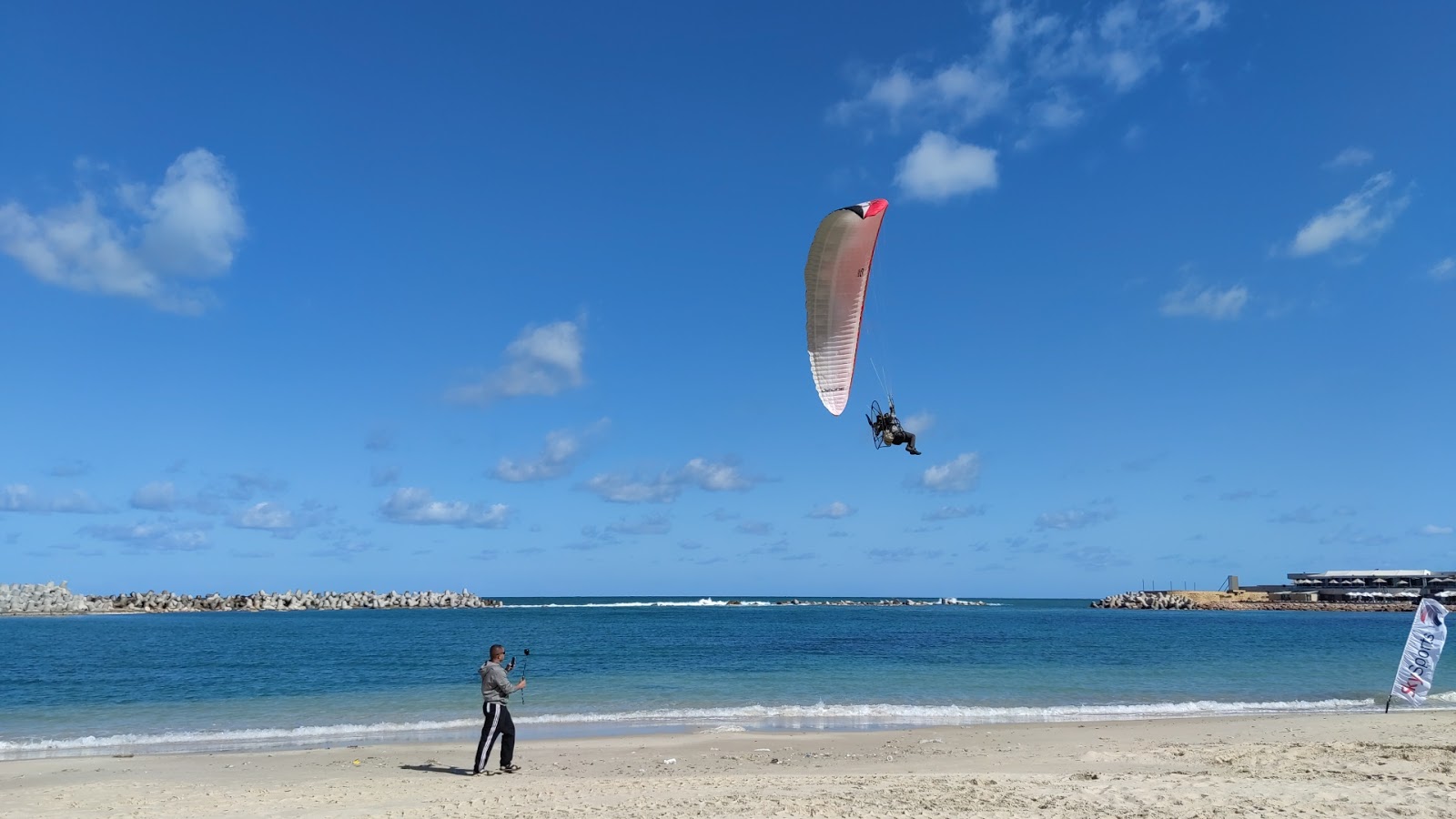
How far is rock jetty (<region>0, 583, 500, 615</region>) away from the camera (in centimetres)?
7762

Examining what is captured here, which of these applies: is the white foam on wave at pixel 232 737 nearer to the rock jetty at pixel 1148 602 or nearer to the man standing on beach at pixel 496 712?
the man standing on beach at pixel 496 712

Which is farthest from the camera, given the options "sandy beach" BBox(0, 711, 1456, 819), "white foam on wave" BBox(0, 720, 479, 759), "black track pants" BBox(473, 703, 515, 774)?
"white foam on wave" BBox(0, 720, 479, 759)

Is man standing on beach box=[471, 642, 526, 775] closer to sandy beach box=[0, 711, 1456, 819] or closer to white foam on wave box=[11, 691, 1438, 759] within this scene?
sandy beach box=[0, 711, 1456, 819]

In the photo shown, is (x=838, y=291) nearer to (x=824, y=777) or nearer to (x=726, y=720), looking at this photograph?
(x=824, y=777)

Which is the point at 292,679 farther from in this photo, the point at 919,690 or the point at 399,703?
the point at 919,690

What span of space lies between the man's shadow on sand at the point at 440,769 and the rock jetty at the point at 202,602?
278ft

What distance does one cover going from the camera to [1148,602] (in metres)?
109

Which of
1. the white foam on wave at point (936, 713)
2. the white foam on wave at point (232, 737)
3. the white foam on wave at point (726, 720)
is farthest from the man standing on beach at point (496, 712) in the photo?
the white foam on wave at point (936, 713)

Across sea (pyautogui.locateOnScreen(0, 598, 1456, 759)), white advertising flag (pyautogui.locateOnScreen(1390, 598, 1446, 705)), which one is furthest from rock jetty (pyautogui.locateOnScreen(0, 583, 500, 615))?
white advertising flag (pyautogui.locateOnScreen(1390, 598, 1446, 705))

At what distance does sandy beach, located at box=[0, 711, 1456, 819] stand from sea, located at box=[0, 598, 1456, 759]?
196cm

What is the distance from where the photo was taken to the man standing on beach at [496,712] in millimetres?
10547

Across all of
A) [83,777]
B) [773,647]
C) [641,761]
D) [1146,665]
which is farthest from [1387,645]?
[83,777]

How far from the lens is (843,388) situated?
14.1 metres

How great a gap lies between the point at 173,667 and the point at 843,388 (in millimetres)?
27361
